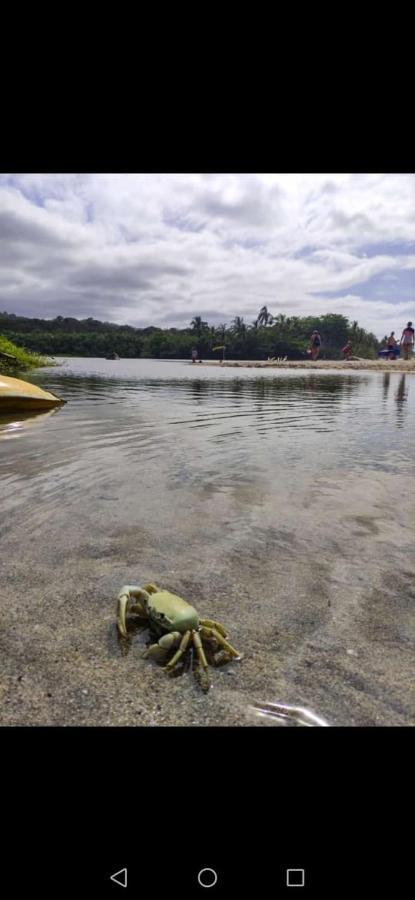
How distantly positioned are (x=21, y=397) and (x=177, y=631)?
1195cm

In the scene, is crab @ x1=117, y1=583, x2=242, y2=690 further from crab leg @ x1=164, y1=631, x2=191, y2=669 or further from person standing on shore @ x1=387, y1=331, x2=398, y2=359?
person standing on shore @ x1=387, y1=331, x2=398, y2=359

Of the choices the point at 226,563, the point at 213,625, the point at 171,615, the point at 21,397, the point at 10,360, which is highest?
the point at 10,360

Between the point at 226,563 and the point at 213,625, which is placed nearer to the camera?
the point at 213,625

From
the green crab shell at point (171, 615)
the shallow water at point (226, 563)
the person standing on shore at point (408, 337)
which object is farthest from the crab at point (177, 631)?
the person standing on shore at point (408, 337)

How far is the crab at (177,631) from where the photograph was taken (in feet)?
8.77

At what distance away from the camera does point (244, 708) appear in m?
2.34

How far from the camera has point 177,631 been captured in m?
2.77

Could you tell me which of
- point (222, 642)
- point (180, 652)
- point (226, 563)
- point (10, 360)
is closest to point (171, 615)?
point (180, 652)

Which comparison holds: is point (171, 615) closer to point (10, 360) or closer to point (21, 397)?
point (21, 397)
